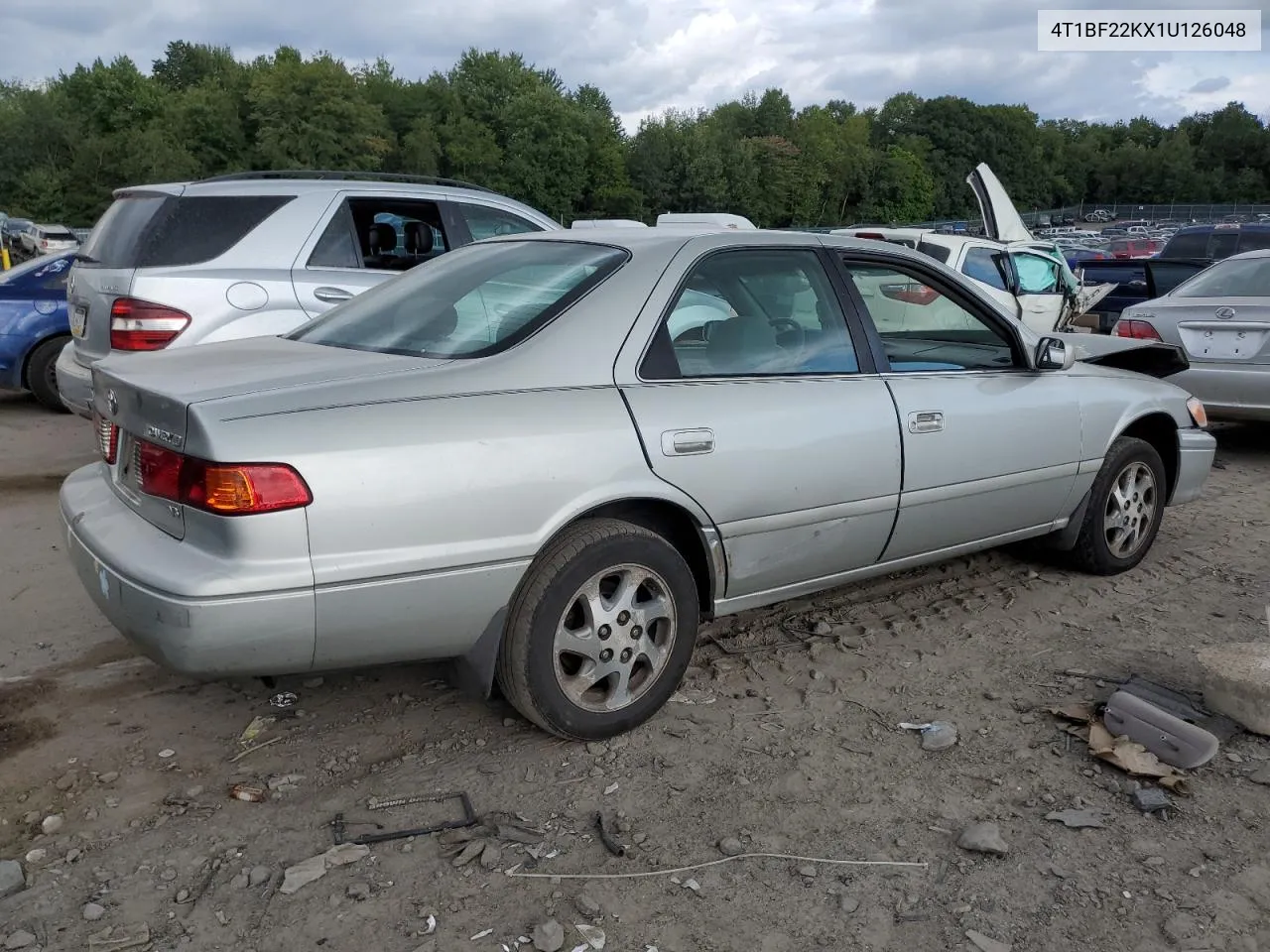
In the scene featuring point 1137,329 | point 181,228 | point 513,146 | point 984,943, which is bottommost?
point 984,943

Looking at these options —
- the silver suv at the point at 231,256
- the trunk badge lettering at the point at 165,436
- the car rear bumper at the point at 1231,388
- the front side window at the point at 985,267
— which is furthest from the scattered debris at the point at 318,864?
the front side window at the point at 985,267

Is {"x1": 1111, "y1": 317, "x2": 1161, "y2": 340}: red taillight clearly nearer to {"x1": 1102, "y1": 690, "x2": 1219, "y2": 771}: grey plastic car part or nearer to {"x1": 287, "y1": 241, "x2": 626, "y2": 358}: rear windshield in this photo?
{"x1": 1102, "y1": 690, "x2": 1219, "y2": 771}: grey plastic car part

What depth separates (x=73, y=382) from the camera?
6188 mm

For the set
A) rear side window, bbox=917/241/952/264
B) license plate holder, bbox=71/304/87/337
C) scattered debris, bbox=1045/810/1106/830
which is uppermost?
rear side window, bbox=917/241/952/264

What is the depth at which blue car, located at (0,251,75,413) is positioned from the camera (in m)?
8.80

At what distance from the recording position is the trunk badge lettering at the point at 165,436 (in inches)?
108

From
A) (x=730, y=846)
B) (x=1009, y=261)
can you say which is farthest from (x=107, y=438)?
(x=1009, y=261)

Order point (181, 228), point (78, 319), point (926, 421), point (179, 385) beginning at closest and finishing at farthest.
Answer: point (179, 385), point (926, 421), point (181, 228), point (78, 319)

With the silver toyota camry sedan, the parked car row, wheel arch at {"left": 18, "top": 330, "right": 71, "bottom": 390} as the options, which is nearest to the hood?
the parked car row

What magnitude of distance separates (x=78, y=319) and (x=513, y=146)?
7719cm

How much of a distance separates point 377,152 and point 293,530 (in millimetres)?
75387

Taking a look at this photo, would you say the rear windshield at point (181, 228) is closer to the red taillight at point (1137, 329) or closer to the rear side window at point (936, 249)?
the rear side window at point (936, 249)

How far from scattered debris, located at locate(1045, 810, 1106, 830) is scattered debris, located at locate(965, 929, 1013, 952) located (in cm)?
59

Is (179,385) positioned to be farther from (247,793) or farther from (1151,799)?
(1151,799)
